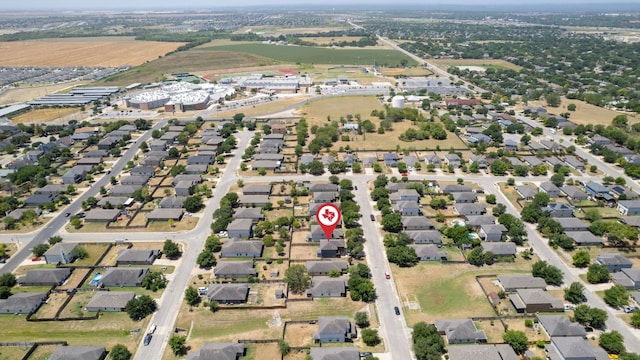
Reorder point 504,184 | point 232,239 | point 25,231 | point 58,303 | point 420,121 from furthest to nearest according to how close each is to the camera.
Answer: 1. point 420,121
2. point 504,184
3. point 25,231
4. point 232,239
5. point 58,303

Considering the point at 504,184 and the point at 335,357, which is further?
the point at 504,184

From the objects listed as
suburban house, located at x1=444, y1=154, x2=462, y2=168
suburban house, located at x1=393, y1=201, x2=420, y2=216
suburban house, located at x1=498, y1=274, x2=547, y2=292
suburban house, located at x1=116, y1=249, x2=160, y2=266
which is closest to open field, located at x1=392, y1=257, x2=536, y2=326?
suburban house, located at x1=498, y1=274, x2=547, y2=292

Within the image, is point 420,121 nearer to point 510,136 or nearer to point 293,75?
point 510,136

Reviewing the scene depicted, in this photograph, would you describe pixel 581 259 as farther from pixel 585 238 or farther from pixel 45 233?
pixel 45 233

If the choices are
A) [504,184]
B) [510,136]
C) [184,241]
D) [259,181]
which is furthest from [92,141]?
[510,136]

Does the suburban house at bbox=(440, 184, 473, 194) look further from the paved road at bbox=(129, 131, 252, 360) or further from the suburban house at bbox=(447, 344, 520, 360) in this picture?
the paved road at bbox=(129, 131, 252, 360)

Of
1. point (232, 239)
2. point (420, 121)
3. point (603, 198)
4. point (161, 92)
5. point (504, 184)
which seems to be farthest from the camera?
point (161, 92)
